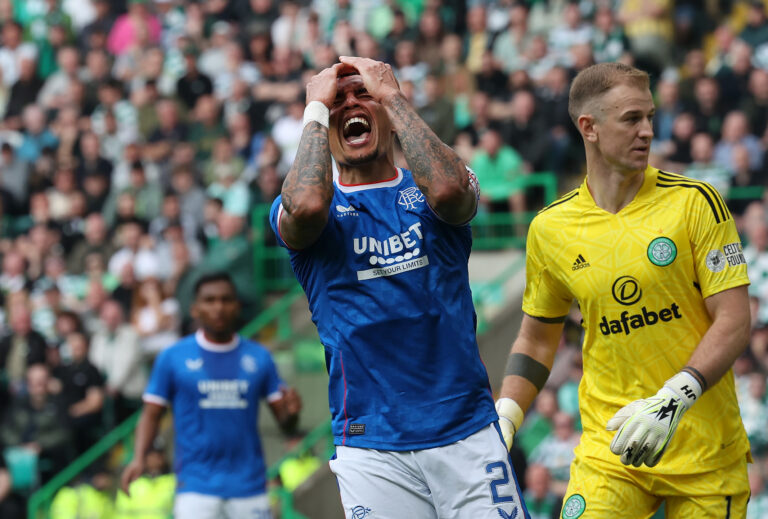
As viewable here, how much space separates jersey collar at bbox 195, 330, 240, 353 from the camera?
29.9ft

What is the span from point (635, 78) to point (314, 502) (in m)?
7.55

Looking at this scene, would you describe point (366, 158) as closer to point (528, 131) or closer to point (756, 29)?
point (528, 131)

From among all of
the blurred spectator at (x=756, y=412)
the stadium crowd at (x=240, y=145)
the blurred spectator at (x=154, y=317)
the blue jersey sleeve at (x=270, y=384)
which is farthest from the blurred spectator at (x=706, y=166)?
the blurred spectator at (x=154, y=317)

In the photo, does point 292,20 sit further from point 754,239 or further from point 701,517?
point 701,517

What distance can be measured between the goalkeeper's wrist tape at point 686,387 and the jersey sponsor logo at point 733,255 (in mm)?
552

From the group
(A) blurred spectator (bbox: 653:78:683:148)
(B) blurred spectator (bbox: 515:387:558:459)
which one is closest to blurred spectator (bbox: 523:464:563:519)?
(B) blurred spectator (bbox: 515:387:558:459)

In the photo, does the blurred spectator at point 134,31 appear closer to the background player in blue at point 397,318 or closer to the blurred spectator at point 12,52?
the blurred spectator at point 12,52

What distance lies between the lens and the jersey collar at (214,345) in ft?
29.9

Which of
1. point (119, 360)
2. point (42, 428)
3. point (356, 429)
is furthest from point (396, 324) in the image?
point (42, 428)

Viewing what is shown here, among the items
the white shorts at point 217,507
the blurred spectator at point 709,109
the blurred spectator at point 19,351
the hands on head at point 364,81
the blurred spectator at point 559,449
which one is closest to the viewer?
the hands on head at point 364,81

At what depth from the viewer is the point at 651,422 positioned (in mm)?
4836

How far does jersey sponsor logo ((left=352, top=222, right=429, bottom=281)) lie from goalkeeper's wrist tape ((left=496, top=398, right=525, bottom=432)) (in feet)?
3.40

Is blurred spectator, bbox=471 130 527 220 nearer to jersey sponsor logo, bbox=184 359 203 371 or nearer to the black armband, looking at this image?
jersey sponsor logo, bbox=184 359 203 371

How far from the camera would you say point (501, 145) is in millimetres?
13906
